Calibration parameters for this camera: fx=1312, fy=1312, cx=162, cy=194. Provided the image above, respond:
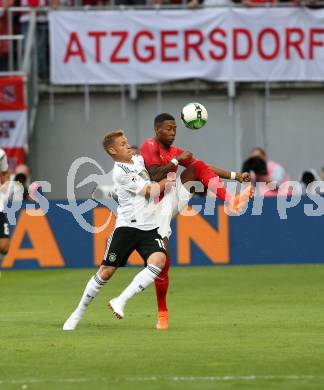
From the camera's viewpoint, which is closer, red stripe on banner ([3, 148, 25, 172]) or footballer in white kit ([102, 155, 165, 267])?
footballer in white kit ([102, 155, 165, 267])

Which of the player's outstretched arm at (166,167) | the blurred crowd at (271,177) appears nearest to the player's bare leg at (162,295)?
the player's outstretched arm at (166,167)

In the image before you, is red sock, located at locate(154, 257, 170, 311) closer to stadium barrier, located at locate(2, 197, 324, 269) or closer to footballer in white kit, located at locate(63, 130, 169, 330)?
footballer in white kit, located at locate(63, 130, 169, 330)

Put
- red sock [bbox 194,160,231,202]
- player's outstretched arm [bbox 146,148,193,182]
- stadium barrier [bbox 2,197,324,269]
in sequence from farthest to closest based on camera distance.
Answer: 1. stadium barrier [bbox 2,197,324,269]
2. red sock [bbox 194,160,231,202]
3. player's outstretched arm [bbox 146,148,193,182]

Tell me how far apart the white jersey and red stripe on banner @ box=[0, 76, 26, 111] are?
11405 millimetres

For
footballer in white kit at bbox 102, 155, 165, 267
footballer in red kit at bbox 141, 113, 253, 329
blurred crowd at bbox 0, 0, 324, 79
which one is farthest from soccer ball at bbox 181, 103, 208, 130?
blurred crowd at bbox 0, 0, 324, 79

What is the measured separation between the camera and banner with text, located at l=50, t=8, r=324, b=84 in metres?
24.7

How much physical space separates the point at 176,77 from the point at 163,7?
1.35m

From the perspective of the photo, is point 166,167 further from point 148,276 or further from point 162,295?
point 162,295

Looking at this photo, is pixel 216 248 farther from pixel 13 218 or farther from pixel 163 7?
pixel 163 7

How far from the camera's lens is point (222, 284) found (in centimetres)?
1914

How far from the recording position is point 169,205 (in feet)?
43.9

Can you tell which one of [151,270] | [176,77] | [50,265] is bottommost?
[50,265]

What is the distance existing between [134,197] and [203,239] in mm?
9188

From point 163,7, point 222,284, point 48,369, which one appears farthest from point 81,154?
point 48,369
